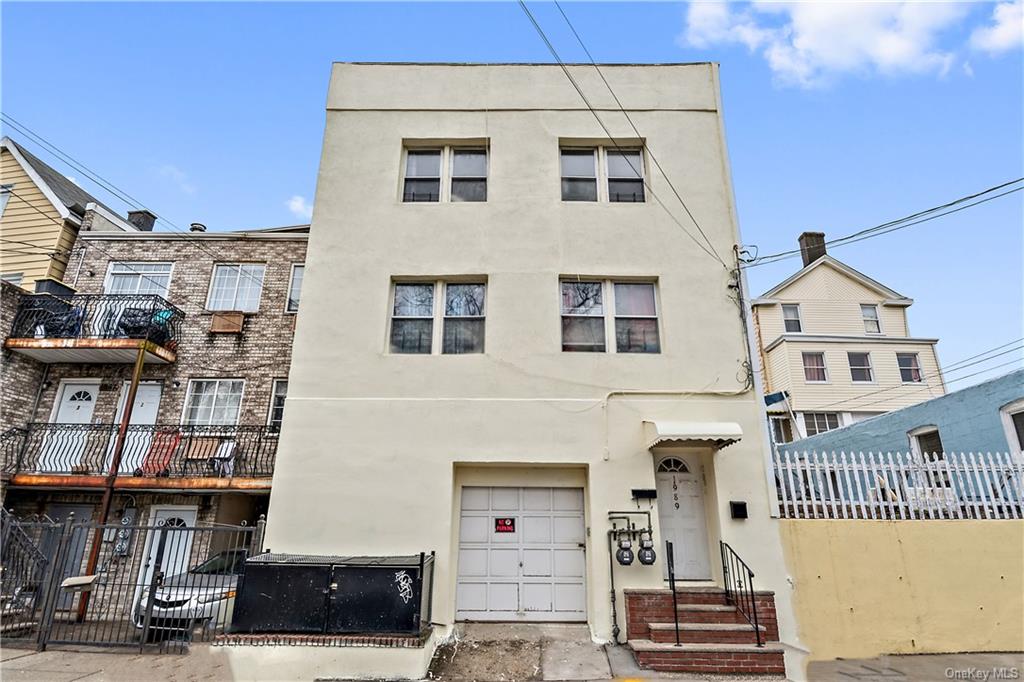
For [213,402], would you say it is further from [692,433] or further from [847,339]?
[847,339]

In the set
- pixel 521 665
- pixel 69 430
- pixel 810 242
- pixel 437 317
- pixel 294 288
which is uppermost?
pixel 810 242

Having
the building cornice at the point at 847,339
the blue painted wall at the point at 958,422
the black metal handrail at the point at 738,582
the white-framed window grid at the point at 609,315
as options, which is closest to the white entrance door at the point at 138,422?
the white-framed window grid at the point at 609,315

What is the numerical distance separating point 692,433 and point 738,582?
90.7 inches

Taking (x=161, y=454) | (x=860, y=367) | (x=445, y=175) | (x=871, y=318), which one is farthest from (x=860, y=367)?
(x=161, y=454)

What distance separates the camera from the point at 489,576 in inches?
320

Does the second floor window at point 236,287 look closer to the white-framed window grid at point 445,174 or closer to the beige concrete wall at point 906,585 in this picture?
the white-framed window grid at point 445,174

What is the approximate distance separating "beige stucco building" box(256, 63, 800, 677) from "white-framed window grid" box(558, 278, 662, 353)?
0.04m

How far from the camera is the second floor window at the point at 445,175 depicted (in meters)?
10.1

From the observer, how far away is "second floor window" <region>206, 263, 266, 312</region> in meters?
12.9

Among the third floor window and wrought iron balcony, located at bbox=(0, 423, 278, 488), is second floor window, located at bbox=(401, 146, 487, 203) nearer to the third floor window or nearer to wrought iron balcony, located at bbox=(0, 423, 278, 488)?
the third floor window

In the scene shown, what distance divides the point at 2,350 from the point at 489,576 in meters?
12.4

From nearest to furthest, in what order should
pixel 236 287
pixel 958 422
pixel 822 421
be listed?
pixel 958 422, pixel 236 287, pixel 822 421

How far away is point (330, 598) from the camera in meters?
6.63

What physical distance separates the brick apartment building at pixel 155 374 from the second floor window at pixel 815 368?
20.3m
